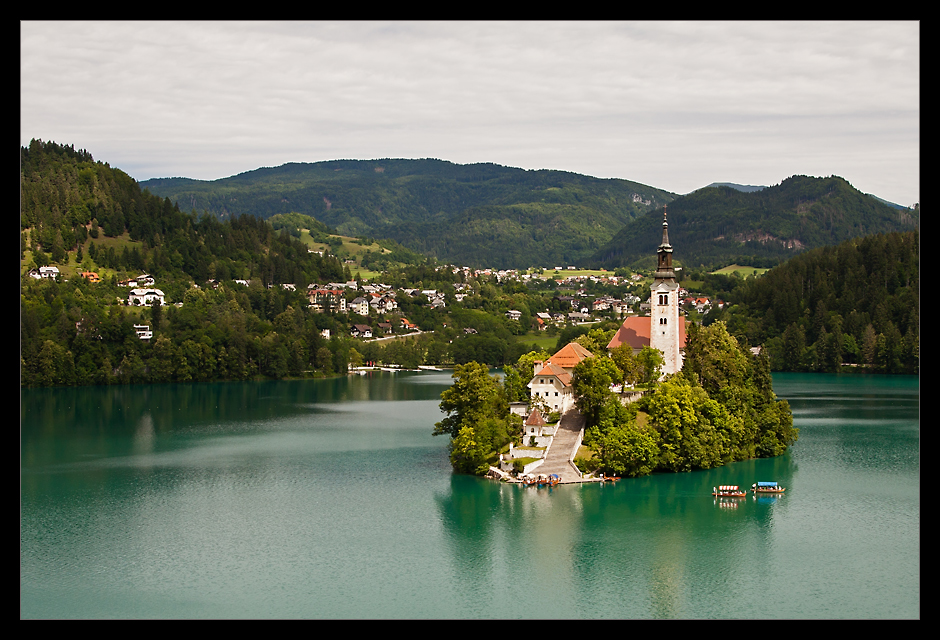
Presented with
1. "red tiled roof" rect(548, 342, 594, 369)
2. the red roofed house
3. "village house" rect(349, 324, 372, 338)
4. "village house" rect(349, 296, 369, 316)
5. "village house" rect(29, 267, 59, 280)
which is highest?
"village house" rect(29, 267, 59, 280)

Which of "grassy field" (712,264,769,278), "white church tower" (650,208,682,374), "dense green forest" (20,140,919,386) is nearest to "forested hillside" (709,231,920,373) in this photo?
"dense green forest" (20,140,919,386)

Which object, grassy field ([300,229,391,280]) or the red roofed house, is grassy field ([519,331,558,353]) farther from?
grassy field ([300,229,391,280])

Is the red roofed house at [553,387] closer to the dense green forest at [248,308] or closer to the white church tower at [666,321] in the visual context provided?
the white church tower at [666,321]

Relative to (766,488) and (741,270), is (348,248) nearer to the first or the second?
(741,270)
